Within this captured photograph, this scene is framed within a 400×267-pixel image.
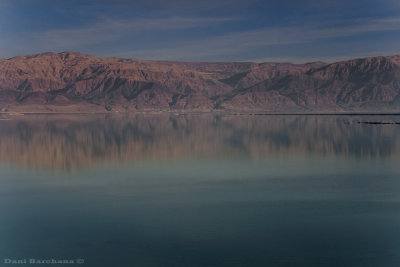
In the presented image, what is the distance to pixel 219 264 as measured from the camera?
15.9 m

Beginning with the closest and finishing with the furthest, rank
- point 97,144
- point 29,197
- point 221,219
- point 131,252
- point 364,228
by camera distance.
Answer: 1. point 131,252
2. point 364,228
3. point 221,219
4. point 29,197
5. point 97,144

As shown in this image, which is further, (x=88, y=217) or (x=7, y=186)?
(x=7, y=186)

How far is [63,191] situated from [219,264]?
14.6 m

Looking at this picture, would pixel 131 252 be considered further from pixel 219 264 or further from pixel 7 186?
pixel 7 186

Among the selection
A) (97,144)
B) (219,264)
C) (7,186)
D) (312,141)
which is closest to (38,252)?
(219,264)

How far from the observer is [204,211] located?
22578 millimetres

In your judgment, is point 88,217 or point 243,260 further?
point 88,217

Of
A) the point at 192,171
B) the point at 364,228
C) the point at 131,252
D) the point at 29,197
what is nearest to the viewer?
the point at 131,252

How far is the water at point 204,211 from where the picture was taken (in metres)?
17.0

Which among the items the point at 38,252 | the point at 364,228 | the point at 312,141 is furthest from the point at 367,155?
the point at 38,252

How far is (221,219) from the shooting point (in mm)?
21016

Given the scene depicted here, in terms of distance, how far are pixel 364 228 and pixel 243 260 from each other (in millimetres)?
5717

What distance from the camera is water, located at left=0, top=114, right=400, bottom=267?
17.0 m

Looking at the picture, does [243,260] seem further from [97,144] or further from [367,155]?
[97,144]
